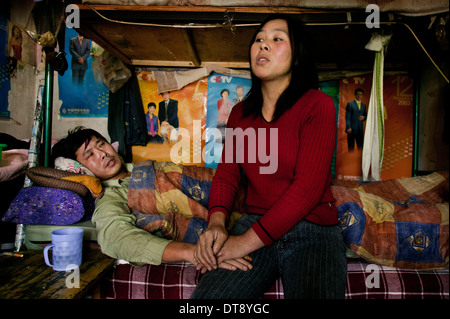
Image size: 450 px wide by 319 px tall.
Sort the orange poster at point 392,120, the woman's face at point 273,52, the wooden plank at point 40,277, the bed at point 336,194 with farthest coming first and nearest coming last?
the orange poster at point 392,120, the bed at point 336,194, the woman's face at point 273,52, the wooden plank at point 40,277

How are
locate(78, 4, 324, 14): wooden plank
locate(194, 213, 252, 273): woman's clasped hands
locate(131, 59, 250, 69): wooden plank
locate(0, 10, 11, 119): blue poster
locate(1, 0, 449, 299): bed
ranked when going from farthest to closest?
locate(131, 59, 250, 69): wooden plank
locate(0, 10, 11, 119): blue poster
locate(78, 4, 324, 14): wooden plank
locate(1, 0, 449, 299): bed
locate(194, 213, 252, 273): woman's clasped hands

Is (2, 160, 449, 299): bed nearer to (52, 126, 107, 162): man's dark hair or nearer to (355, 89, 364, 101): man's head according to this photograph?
(52, 126, 107, 162): man's dark hair

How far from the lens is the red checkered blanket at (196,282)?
4.39ft

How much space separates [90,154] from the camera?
200cm

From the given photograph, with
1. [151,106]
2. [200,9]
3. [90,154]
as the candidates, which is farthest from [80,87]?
[200,9]

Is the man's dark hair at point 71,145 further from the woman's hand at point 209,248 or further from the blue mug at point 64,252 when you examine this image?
the woman's hand at point 209,248

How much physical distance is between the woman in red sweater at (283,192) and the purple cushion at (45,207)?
2.81 feet

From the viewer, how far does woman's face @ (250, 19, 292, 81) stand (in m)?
1.26

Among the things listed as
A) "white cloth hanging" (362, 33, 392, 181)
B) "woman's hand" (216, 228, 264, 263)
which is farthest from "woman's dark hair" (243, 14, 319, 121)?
"white cloth hanging" (362, 33, 392, 181)

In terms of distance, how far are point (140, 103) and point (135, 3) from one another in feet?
4.83

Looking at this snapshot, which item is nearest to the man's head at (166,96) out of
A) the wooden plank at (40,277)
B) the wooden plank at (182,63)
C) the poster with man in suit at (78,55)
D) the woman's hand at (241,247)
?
the wooden plank at (182,63)

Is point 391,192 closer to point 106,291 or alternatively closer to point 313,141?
point 313,141

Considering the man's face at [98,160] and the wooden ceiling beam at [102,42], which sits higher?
the wooden ceiling beam at [102,42]

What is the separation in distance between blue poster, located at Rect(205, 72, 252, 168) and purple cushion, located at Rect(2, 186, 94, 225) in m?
2.10
